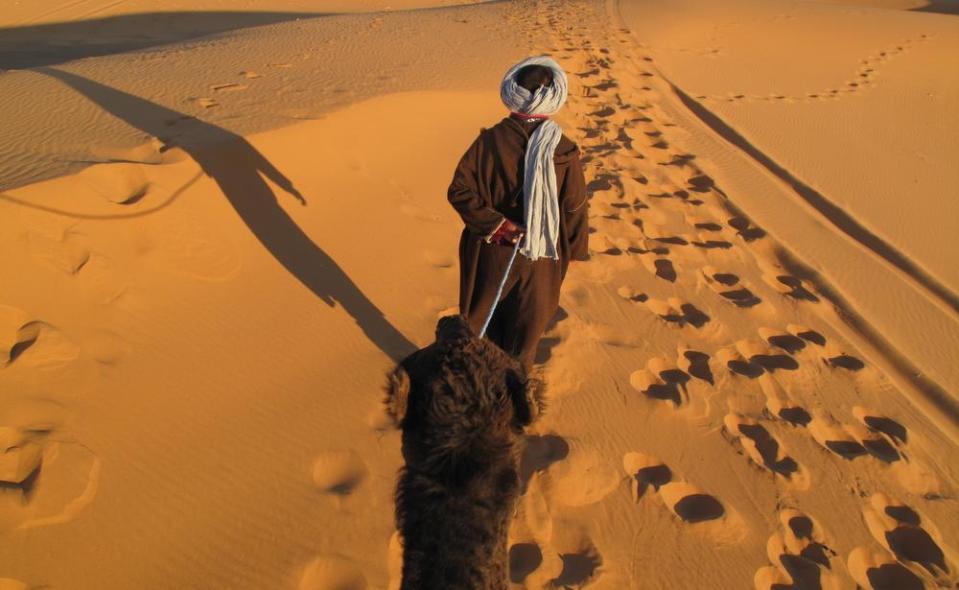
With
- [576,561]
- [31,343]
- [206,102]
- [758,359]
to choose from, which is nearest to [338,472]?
[576,561]

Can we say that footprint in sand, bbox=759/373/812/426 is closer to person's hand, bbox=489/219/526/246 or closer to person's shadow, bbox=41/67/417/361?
person's hand, bbox=489/219/526/246

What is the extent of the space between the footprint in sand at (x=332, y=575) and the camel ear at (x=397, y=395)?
3.84 ft

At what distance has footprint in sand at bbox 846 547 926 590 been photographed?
257 centimetres

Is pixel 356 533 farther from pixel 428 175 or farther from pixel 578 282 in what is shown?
pixel 428 175

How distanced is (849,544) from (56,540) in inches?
148

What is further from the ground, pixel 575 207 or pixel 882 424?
pixel 575 207

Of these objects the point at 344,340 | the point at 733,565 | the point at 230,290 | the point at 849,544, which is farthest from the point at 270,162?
the point at 849,544

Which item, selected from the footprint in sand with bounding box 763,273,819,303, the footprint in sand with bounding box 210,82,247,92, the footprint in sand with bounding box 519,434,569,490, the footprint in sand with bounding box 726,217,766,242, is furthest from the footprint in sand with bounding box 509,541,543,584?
the footprint in sand with bounding box 210,82,247,92

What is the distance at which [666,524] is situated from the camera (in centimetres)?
271

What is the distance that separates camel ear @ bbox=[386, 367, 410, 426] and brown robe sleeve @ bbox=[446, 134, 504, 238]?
108 cm

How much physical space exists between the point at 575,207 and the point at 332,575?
6.83 feet

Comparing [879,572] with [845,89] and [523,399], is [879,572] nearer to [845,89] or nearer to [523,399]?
[523,399]

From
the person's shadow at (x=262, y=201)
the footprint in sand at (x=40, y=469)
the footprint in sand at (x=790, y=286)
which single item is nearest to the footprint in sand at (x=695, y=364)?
the footprint in sand at (x=790, y=286)

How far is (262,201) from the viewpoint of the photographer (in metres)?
4.55
